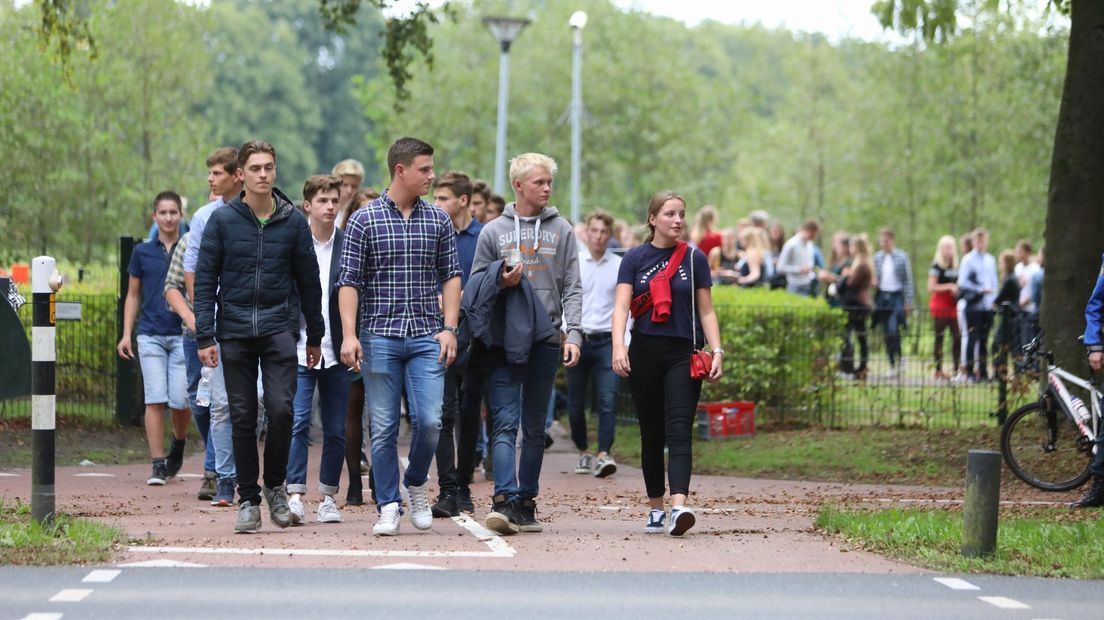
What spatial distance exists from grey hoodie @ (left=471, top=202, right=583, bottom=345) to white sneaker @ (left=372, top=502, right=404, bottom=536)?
4.27 ft

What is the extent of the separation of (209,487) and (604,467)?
3.21 metres

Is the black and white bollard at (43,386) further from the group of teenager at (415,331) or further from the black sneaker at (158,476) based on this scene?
the black sneaker at (158,476)

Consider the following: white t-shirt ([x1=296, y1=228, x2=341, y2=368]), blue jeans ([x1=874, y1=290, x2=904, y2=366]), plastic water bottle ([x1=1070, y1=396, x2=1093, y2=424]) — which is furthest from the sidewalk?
blue jeans ([x1=874, y1=290, x2=904, y2=366])

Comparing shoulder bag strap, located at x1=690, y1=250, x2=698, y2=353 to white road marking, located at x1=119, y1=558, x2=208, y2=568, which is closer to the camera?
white road marking, located at x1=119, y1=558, x2=208, y2=568

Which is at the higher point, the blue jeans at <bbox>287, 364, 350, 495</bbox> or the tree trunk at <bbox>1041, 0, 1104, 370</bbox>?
the tree trunk at <bbox>1041, 0, 1104, 370</bbox>

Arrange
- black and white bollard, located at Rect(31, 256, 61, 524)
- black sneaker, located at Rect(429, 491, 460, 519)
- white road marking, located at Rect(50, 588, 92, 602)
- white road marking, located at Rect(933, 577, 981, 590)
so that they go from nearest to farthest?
1. white road marking, located at Rect(50, 588, 92, 602)
2. white road marking, located at Rect(933, 577, 981, 590)
3. black and white bollard, located at Rect(31, 256, 61, 524)
4. black sneaker, located at Rect(429, 491, 460, 519)

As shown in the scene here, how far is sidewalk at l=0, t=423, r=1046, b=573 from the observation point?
7879mm

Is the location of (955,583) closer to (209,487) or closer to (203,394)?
(203,394)

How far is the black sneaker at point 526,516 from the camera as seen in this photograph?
8.89 m

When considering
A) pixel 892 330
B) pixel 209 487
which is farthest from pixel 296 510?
pixel 892 330

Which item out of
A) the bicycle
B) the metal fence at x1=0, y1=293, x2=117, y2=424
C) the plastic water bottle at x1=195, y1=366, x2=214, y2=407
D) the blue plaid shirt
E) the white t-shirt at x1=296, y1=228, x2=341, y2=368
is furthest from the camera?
the metal fence at x1=0, y1=293, x2=117, y2=424

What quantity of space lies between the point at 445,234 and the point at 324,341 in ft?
3.55

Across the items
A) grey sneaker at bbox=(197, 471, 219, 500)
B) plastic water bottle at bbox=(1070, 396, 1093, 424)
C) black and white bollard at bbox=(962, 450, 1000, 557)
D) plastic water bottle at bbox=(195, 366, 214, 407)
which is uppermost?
plastic water bottle at bbox=(195, 366, 214, 407)

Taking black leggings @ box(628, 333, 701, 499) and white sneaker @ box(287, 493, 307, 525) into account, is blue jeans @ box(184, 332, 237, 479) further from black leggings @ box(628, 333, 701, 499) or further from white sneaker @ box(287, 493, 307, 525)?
black leggings @ box(628, 333, 701, 499)
